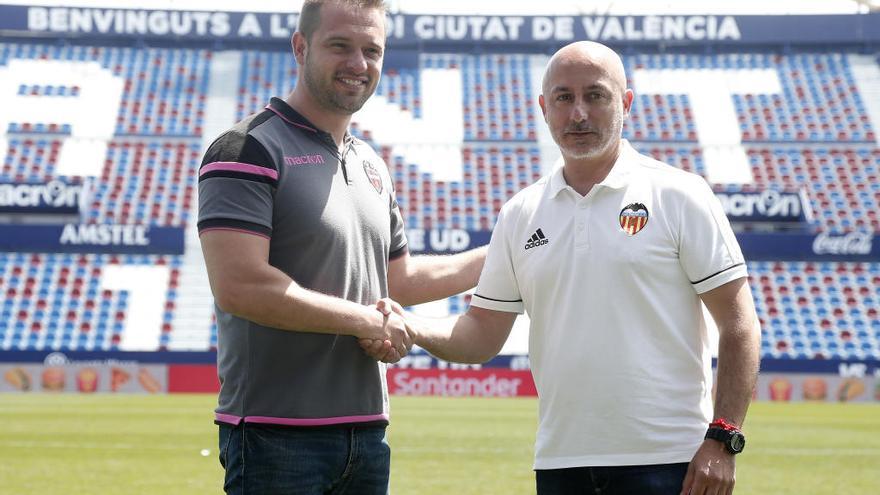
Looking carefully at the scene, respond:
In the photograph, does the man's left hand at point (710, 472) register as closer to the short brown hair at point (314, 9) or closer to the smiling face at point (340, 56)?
the smiling face at point (340, 56)

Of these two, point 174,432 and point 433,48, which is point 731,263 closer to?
point 174,432

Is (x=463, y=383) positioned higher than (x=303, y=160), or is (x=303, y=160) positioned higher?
(x=303, y=160)

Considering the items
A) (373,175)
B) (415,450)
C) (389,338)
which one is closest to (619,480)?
(389,338)

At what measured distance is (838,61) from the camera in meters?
41.0

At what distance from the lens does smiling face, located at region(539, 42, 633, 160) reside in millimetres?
3395

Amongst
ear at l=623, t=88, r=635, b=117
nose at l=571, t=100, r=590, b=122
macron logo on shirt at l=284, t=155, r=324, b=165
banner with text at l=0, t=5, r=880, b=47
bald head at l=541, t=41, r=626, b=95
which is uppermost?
banner with text at l=0, t=5, r=880, b=47

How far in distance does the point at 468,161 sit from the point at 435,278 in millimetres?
33416

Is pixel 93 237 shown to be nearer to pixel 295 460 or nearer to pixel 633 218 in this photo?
pixel 295 460

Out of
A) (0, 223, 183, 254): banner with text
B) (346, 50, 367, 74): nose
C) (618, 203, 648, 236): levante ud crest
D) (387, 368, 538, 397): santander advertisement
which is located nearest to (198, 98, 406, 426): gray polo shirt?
(346, 50, 367, 74): nose

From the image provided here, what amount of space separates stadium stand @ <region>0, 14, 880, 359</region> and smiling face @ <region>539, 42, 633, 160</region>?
26.4m

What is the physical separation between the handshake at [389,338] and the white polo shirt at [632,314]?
1.56 ft

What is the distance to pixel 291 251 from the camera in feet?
11.4

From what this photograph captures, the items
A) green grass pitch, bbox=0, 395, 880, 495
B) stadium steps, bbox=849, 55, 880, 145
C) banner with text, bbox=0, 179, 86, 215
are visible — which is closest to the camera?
green grass pitch, bbox=0, 395, 880, 495

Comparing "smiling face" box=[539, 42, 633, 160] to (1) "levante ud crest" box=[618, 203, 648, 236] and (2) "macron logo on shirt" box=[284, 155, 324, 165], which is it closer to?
(1) "levante ud crest" box=[618, 203, 648, 236]
